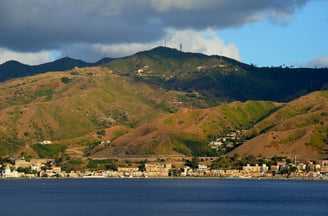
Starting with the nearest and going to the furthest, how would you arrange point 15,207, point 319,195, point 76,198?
point 15,207, point 76,198, point 319,195

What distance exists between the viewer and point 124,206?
15650 cm

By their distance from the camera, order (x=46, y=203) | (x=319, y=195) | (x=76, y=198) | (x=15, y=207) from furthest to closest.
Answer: (x=319, y=195) < (x=76, y=198) < (x=46, y=203) < (x=15, y=207)

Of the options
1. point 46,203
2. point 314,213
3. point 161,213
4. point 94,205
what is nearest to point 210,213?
point 161,213

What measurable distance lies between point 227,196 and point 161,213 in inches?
2237

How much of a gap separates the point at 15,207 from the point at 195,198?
152ft

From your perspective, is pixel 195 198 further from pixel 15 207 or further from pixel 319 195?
pixel 15 207

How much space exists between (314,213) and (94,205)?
43.4 m

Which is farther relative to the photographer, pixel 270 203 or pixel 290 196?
pixel 290 196

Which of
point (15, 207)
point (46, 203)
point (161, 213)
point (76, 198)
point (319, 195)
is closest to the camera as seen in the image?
point (161, 213)

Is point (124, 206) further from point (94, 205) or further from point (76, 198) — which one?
point (76, 198)

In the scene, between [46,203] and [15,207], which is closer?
[15,207]

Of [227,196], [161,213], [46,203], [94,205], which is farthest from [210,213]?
[227,196]

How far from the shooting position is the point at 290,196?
627 feet

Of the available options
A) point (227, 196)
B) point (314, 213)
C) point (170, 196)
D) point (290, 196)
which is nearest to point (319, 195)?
point (290, 196)
